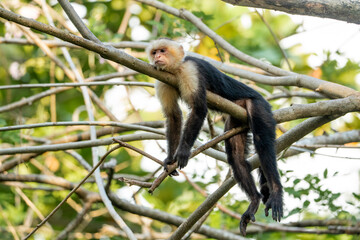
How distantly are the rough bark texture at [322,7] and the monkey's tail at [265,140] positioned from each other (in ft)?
3.35

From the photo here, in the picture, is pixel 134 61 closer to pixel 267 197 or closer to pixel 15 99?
pixel 267 197

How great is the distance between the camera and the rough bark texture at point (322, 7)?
396 centimetres

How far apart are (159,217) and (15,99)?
439cm

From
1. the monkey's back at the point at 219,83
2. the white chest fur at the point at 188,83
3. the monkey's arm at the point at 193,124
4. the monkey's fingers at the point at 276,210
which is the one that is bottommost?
the monkey's fingers at the point at 276,210

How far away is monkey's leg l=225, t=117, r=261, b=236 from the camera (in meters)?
4.54

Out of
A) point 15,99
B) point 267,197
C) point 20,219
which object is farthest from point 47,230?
point 267,197

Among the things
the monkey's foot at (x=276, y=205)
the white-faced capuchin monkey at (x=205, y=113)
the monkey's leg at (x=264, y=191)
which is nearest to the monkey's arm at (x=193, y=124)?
the white-faced capuchin monkey at (x=205, y=113)

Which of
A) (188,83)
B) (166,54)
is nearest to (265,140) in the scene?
(188,83)

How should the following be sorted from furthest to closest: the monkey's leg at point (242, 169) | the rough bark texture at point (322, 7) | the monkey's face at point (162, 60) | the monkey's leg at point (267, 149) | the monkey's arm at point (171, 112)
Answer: the monkey's arm at point (171, 112) → the monkey's leg at point (242, 169) → the monkey's leg at point (267, 149) → the monkey's face at point (162, 60) → the rough bark texture at point (322, 7)

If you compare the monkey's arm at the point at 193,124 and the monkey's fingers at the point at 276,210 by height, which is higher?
the monkey's arm at the point at 193,124

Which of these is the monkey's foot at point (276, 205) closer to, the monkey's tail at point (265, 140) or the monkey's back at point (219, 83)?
the monkey's tail at point (265, 140)

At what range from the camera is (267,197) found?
4797 mm

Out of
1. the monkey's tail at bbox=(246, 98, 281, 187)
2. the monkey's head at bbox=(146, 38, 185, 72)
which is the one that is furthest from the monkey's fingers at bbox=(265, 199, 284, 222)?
the monkey's head at bbox=(146, 38, 185, 72)

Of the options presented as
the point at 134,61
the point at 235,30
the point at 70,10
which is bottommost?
the point at 134,61
